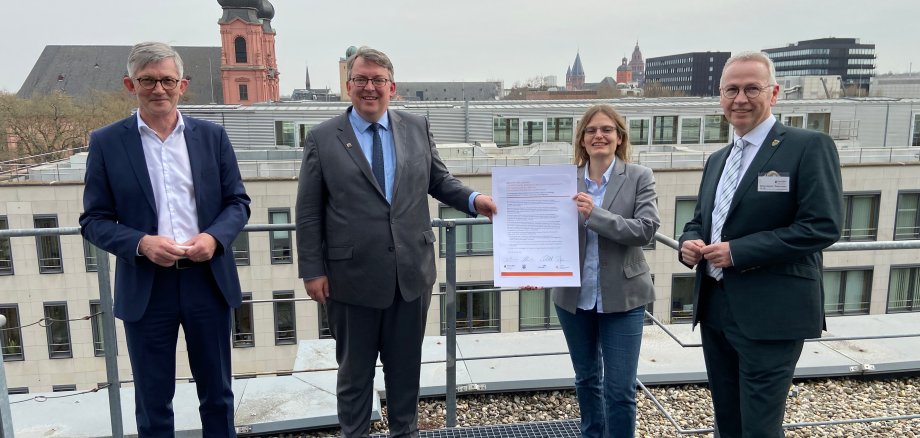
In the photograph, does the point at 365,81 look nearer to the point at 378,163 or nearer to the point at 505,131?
the point at 378,163

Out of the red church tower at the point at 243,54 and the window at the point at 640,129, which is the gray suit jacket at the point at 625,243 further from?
the red church tower at the point at 243,54

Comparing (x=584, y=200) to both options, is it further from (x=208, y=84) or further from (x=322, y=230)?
(x=208, y=84)

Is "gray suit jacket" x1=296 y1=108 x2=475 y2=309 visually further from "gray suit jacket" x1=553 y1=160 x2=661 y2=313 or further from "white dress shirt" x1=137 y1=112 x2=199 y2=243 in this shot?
"gray suit jacket" x1=553 y1=160 x2=661 y2=313

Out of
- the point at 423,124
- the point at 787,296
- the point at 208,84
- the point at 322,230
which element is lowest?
the point at 787,296

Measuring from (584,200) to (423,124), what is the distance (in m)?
0.79

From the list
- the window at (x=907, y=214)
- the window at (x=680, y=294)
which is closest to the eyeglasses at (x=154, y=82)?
the window at (x=680, y=294)

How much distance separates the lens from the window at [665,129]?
28.6m

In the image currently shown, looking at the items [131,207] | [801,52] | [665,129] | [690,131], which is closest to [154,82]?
[131,207]

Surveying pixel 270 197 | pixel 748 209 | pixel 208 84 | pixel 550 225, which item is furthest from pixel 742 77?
pixel 208 84

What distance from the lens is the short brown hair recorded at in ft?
8.54

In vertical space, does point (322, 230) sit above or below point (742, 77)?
below

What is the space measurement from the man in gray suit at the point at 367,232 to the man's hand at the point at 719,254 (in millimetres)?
1114

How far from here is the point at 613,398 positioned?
104 inches

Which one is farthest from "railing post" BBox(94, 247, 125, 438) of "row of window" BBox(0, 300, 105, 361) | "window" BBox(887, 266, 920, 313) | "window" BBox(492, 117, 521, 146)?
→ "window" BBox(492, 117, 521, 146)
